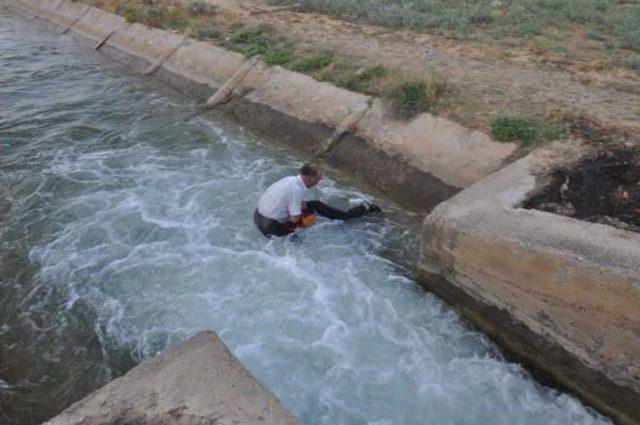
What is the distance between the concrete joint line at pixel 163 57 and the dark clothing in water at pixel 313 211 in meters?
8.17

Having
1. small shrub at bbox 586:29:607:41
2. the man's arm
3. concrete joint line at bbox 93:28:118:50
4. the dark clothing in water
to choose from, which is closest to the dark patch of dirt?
the dark clothing in water

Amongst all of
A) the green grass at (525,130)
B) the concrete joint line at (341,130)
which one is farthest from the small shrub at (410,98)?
the green grass at (525,130)

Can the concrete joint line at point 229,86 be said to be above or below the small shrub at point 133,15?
below

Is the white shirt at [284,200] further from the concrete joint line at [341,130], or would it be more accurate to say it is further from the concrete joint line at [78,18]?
the concrete joint line at [78,18]

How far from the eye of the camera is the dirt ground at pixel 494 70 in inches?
344

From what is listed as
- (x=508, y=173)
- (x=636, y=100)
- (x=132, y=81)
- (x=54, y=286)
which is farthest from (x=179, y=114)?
(x=636, y=100)

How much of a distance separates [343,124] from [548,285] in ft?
17.8

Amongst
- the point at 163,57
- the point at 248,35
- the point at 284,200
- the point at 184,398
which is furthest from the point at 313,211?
the point at 163,57

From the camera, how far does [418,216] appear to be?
816cm

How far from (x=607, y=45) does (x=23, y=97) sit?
13.7m

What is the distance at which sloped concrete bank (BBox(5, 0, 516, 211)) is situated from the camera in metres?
8.27

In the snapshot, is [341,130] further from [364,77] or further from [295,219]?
[295,219]

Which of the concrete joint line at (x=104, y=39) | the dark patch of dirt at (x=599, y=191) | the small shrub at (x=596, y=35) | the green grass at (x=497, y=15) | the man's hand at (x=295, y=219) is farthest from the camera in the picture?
the concrete joint line at (x=104, y=39)

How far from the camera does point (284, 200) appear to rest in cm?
723
